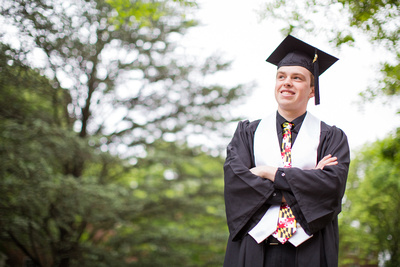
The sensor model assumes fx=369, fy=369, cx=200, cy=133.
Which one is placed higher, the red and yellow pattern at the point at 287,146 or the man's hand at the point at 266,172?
the red and yellow pattern at the point at 287,146

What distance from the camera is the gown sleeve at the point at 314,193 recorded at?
2.12m

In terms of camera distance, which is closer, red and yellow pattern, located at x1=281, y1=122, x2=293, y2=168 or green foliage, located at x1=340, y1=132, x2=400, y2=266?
red and yellow pattern, located at x1=281, y1=122, x2=293, y2=168

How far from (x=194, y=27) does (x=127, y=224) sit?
526 cm

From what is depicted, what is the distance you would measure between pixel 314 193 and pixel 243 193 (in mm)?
422

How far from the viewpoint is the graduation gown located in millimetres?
2143

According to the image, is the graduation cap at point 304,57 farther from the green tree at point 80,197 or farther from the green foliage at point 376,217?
the green foliage at point 376,217

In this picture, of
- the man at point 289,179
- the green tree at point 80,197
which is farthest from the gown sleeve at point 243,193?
the green tree at point 80,197

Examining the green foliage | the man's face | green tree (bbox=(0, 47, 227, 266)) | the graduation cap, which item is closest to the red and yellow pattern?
the man's face

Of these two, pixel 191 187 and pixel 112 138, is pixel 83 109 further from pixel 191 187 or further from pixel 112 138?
pixel 191 187

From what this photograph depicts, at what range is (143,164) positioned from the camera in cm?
927

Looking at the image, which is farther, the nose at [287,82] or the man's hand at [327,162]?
the nose at [287,82]

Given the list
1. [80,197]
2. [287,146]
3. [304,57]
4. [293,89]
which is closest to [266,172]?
[287,146]

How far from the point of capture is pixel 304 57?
2.50m

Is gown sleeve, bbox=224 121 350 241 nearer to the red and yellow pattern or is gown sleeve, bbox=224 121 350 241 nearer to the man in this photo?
the man
